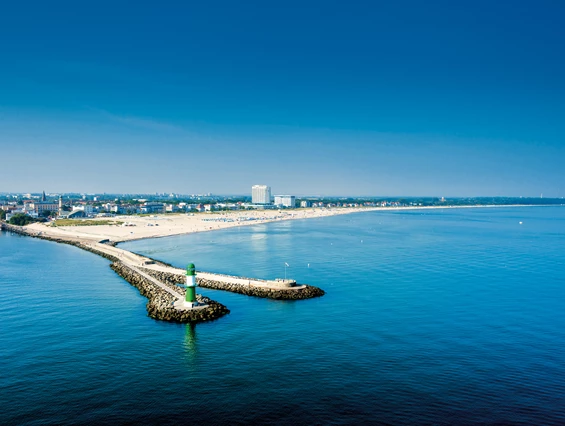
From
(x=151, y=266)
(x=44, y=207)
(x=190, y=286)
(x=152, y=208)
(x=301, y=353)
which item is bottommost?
(x=301, y=353)

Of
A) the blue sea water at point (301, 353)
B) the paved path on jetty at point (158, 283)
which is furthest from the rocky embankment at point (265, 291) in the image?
the blue sea water at point (301, 353)

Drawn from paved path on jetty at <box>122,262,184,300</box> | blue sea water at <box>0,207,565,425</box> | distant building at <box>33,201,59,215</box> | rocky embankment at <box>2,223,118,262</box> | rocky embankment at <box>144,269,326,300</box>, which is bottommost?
blue sea water at <box>0,207,565,425</box>

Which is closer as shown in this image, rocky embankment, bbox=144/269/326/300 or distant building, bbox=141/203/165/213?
rocky embankment, bbox=144/269/326/300

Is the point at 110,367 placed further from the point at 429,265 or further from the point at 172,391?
the point at 429,265

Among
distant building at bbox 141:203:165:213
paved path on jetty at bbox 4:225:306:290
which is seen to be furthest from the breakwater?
distant building at bbox 141:203:165:213

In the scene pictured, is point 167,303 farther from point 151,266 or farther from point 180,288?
point 151,266

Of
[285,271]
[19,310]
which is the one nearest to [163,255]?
[285,271]

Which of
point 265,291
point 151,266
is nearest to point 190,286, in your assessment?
point 265,291

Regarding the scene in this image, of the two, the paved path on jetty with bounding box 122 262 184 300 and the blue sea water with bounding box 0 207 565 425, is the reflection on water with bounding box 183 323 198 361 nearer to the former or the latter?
the blue sea water with bounding box 0 207 565 425
